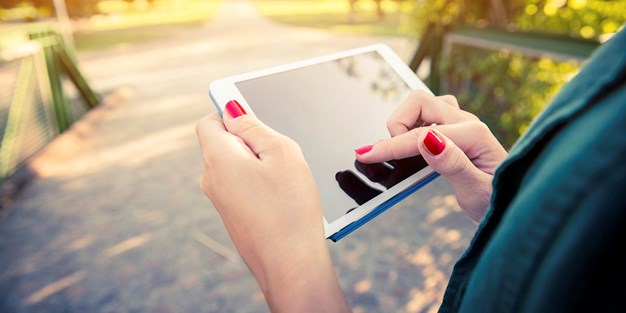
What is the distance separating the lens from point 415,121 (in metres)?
1.23

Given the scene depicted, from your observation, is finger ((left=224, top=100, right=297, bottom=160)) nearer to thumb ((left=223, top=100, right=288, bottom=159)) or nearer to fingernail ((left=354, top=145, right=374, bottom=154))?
thumb ((left=223, top=100, right=288, bottom=159))

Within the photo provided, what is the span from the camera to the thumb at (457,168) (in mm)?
1018

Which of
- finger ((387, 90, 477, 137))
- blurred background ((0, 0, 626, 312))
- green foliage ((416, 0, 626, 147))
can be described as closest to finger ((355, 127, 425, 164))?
finger ((387, 90, 477, 137))

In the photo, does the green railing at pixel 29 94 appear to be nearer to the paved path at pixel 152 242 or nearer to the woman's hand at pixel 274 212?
the paved path at pixel 152 242

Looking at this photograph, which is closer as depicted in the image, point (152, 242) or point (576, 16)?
point (152, 242)

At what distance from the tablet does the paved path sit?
1.49 meters

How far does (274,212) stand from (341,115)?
2.15 ft


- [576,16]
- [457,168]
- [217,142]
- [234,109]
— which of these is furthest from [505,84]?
[217,142]

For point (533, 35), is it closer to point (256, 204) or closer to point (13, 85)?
point (256, 204)

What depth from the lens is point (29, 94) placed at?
4992 millimetres

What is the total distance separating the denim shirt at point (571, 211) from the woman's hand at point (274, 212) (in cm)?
31

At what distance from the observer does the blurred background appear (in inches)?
105

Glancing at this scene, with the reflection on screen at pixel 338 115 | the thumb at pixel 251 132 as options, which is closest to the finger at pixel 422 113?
the reflection on screen at pixel 338 115

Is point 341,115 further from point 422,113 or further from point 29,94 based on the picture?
point 29,94
